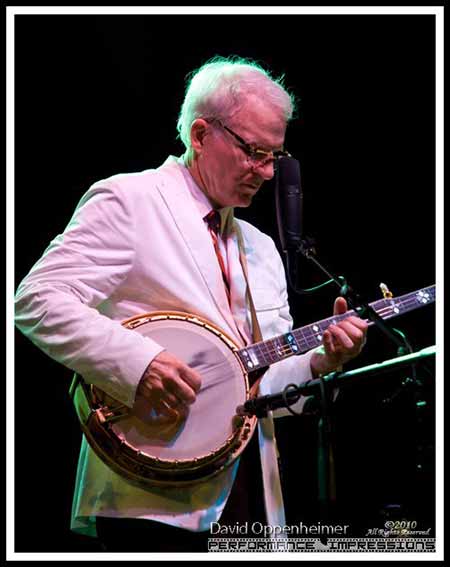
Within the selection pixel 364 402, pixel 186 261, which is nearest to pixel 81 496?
pixel 186 261

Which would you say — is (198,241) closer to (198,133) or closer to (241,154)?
(241,154)

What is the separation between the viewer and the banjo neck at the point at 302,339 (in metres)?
2.62

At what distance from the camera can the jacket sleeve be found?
2.31 meters

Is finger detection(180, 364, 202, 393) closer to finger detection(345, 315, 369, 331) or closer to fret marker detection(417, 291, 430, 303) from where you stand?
finger detection(345, 315, 369, 331)

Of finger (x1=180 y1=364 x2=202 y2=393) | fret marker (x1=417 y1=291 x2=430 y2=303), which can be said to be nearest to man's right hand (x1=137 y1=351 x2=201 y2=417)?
finger (x1=180 y1=364 x2=202 y2=393)

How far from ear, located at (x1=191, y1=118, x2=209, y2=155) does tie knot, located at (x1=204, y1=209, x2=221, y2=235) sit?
251mm

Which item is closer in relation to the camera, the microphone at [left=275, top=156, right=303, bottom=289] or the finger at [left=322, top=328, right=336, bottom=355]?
the microphone at [left=275, top=156, right=303, bottom=289]

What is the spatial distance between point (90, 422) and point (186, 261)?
2.14 ft

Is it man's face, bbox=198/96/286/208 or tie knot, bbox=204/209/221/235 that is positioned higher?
man's face, bbox=198/96/286/208

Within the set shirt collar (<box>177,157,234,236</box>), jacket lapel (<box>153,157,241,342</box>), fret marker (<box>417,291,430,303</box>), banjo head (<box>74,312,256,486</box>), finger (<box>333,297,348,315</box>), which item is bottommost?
banjo head (<box>74,312,256,486</box>)

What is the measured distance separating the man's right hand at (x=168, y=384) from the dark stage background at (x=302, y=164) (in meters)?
1.02

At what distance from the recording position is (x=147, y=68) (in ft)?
11.2

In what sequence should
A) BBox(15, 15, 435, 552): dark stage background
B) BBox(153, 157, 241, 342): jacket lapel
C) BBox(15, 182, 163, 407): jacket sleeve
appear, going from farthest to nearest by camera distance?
BBox(15, 15, 435, 552): dark stage background < BBox(153, 157, 241, 342): jacket lapel < BBox(15, 182, 163, 407): jacket sleeve

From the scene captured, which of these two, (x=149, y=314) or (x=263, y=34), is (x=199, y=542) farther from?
(x=263, y=34)
